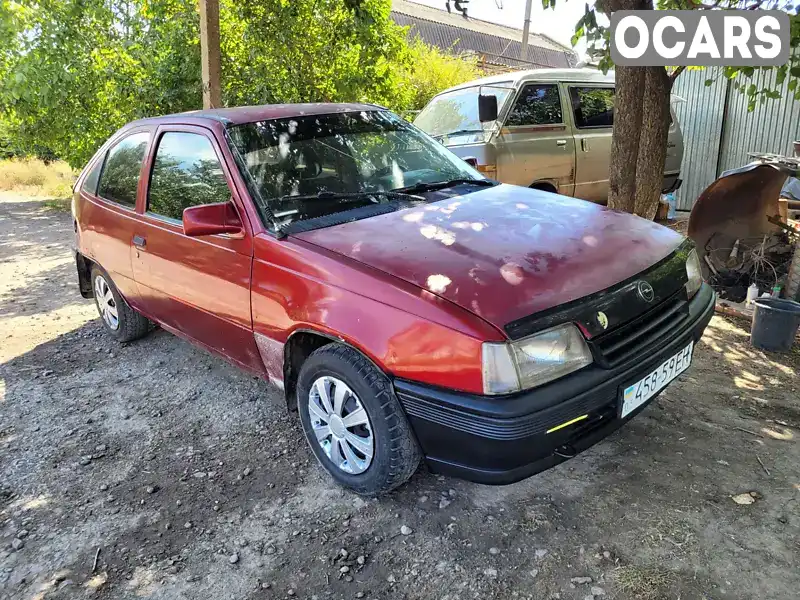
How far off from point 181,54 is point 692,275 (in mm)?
7374

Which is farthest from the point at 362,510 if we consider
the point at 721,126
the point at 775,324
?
the point at 721,126

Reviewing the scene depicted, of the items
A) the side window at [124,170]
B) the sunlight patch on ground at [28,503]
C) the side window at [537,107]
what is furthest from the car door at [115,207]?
the side window at [537,107]

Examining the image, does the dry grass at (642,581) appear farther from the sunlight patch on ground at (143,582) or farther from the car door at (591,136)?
the car door at (591,136)

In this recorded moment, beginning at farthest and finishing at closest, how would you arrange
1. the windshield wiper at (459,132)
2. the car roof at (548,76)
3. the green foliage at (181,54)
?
1. the green foliage at (181,54)
2. the car roof at (548,76)
3. the windshield wiper at (459,132)

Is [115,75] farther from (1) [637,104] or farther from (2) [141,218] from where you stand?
(1) [637,104]

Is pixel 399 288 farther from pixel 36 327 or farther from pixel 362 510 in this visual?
pixel 36 327

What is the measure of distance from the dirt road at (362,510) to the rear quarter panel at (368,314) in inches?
29.0

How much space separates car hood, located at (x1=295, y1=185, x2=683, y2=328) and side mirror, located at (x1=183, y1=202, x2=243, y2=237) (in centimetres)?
40

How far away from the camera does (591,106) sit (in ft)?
24.9

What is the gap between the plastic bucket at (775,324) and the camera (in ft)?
13.7

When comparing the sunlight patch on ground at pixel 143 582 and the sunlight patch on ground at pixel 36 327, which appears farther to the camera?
the sunlight patch on ground at pixel 36 327

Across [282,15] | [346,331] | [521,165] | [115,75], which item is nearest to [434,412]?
[346,331]

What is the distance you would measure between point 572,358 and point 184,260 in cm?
220

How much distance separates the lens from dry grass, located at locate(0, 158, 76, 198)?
1420 centimetres
